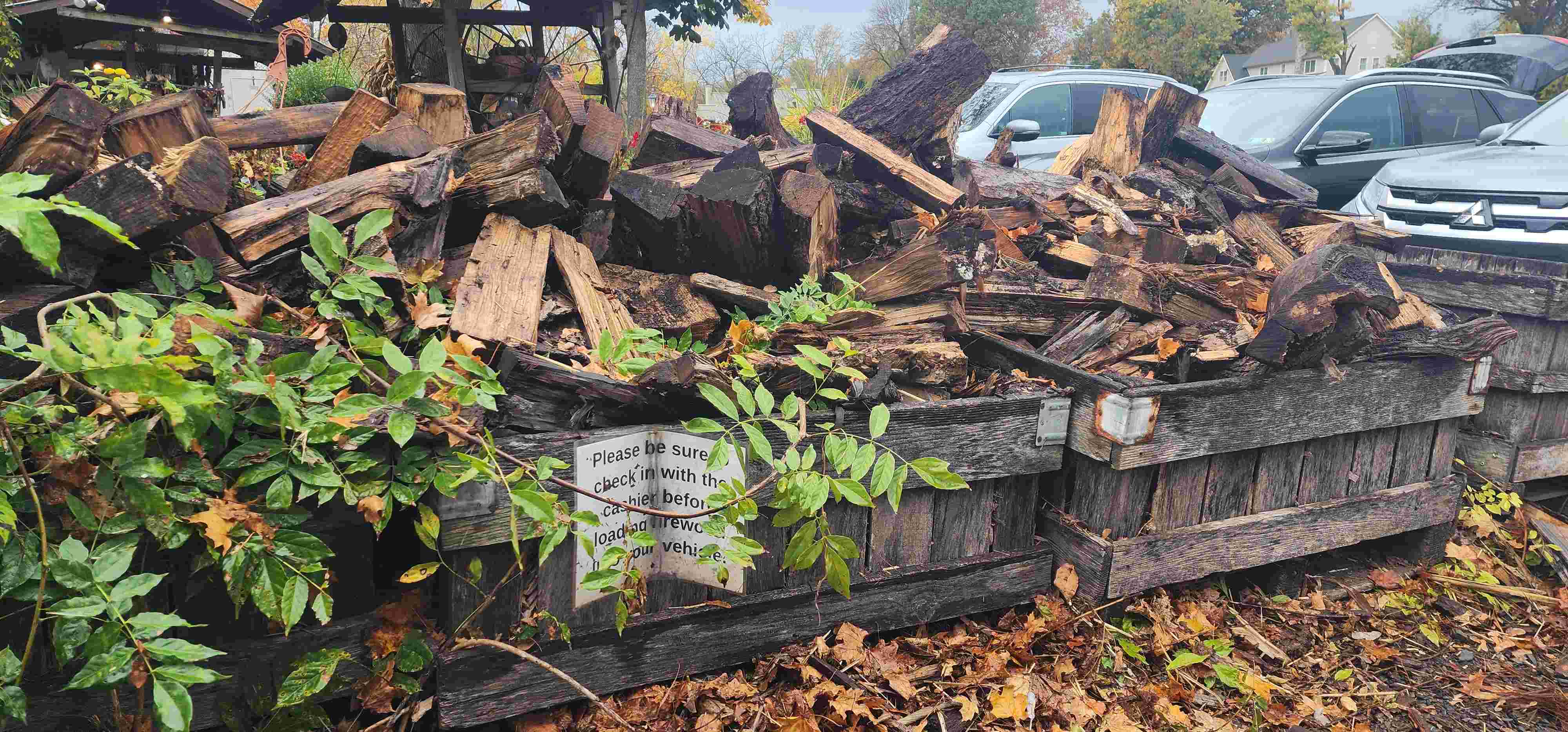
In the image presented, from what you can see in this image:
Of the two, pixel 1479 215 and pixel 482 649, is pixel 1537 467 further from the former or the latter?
pixel 482 649

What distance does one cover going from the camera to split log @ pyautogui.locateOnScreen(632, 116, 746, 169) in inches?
171

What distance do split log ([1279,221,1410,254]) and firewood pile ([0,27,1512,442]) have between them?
0.36 metres

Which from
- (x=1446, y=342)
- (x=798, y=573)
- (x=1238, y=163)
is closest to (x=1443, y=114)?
(x=1238, y=163)

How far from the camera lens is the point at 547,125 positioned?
3229 mm

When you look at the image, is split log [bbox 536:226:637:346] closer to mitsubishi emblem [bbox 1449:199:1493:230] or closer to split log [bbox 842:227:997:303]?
split log [bbox 842:227:997:303]

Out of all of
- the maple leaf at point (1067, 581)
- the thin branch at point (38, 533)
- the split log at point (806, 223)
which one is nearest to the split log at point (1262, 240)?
the maple leaf at point (1067, 581)

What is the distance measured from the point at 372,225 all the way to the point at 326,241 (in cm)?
13

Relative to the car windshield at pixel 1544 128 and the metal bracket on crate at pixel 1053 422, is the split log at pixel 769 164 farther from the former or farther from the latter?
the car windshield at pixel 1544 128

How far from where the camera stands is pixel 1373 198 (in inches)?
271

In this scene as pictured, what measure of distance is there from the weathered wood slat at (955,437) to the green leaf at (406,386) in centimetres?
48

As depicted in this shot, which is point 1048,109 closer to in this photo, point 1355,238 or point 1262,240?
point 1355,238

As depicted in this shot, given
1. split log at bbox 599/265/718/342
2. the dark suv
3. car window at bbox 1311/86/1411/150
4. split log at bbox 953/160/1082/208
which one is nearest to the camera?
split log at bbox 599/265/718/342

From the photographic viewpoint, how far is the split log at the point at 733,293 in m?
3.33

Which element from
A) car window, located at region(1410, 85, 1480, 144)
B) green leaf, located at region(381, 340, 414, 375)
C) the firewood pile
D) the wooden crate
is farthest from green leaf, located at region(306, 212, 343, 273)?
car window, located at region(1410, 85, 1480, 144)
